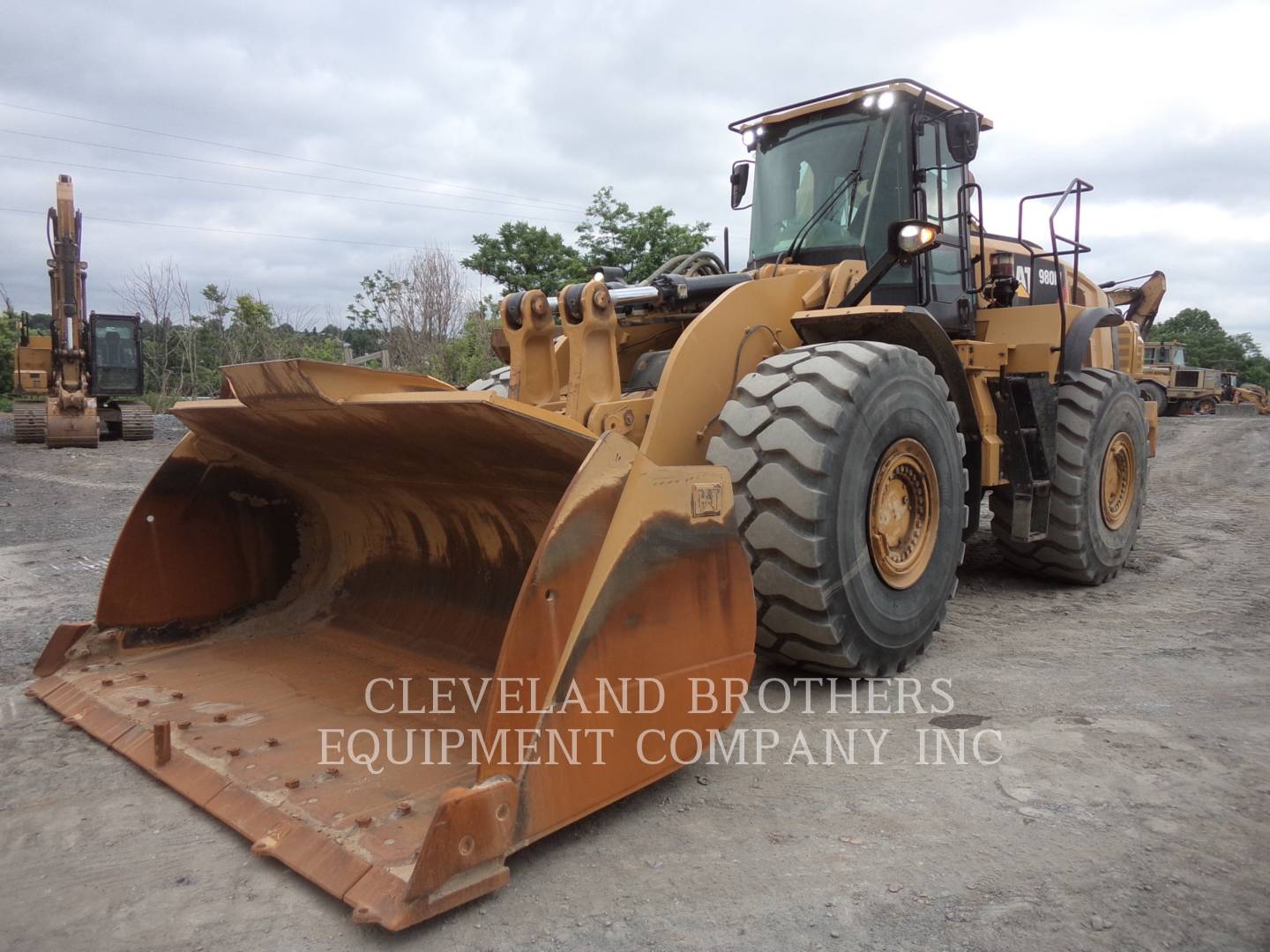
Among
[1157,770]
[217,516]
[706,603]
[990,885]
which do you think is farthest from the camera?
[217,516]

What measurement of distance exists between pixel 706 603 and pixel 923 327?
2267 mm

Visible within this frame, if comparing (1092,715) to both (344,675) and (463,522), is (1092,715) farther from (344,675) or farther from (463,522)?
(344,675)

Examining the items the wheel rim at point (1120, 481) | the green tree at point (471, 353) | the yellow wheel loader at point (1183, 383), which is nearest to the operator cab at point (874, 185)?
the wheel rim at point (1120, 481)

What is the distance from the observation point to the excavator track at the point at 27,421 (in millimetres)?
17797

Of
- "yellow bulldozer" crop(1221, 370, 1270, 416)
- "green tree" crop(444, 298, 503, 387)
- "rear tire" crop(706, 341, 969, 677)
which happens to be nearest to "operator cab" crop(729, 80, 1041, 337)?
"rear tire" crop(706, 341, 969, 677)

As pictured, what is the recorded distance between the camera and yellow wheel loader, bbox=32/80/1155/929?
2566mm

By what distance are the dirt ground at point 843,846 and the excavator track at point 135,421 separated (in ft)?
52.2

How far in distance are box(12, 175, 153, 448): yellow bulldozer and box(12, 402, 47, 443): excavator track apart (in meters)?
0.02

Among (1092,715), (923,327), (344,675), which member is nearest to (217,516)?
(344,675)

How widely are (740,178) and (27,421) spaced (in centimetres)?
1689

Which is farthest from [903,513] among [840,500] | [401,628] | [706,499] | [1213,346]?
[1213,346]

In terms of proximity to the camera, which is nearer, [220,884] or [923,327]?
[220,884]

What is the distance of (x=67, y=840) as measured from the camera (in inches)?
107

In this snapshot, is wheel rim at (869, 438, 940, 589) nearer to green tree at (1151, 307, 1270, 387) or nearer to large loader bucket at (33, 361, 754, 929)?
large loader bucket at (33, 361, 754, 929)
